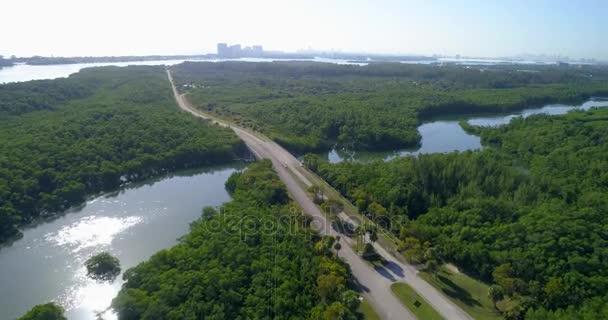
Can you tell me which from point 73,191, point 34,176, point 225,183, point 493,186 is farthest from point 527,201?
point 34,176

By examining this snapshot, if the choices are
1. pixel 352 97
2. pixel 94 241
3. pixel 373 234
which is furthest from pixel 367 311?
pixel 352 97

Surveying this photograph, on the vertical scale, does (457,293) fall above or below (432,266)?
below

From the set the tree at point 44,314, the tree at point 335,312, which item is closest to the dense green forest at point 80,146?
the tree at point 44,314

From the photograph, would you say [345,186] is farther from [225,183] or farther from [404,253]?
[225,183]

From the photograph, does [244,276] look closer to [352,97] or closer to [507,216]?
[507,216]

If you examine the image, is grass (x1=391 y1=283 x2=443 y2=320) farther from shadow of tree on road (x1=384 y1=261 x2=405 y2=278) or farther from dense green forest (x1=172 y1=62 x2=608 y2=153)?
dense green forest (x1=172 y1=62 x2=608 y2=153)
